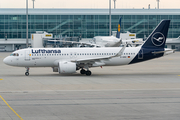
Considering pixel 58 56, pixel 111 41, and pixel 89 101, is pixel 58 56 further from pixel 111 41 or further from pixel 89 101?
pixel 111 41

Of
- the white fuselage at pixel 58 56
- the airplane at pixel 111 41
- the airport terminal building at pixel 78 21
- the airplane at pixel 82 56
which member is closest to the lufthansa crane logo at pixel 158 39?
the airplane at pixel 82 56

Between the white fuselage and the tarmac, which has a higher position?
the white fuselage

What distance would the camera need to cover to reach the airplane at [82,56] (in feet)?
114

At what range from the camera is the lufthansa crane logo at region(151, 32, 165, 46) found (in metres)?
37.9

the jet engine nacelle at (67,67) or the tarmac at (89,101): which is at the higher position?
the jet engine nacelle at (67,67)

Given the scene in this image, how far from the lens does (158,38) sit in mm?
38000

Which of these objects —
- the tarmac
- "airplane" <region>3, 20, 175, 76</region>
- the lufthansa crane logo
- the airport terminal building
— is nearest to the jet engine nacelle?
"airplane" <region>3, 20, 175, 76</region>

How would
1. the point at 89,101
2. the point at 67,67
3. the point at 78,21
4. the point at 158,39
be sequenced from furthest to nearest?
the point at 78,21 → the point at 158,39 → the point at 67,67 → the point at 89,101

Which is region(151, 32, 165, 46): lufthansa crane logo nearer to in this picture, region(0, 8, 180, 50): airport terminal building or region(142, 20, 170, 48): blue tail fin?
region(142, 20, 170, 48): blue tail fin

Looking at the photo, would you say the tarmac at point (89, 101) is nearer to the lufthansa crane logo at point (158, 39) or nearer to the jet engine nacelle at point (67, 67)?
the jet engine nacelle at point (67, 67)

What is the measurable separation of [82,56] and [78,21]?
282 feet

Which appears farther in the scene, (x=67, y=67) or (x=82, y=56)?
(x=82, y=56)

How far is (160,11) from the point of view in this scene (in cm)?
12381

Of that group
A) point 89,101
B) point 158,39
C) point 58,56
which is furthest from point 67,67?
point 89,101
